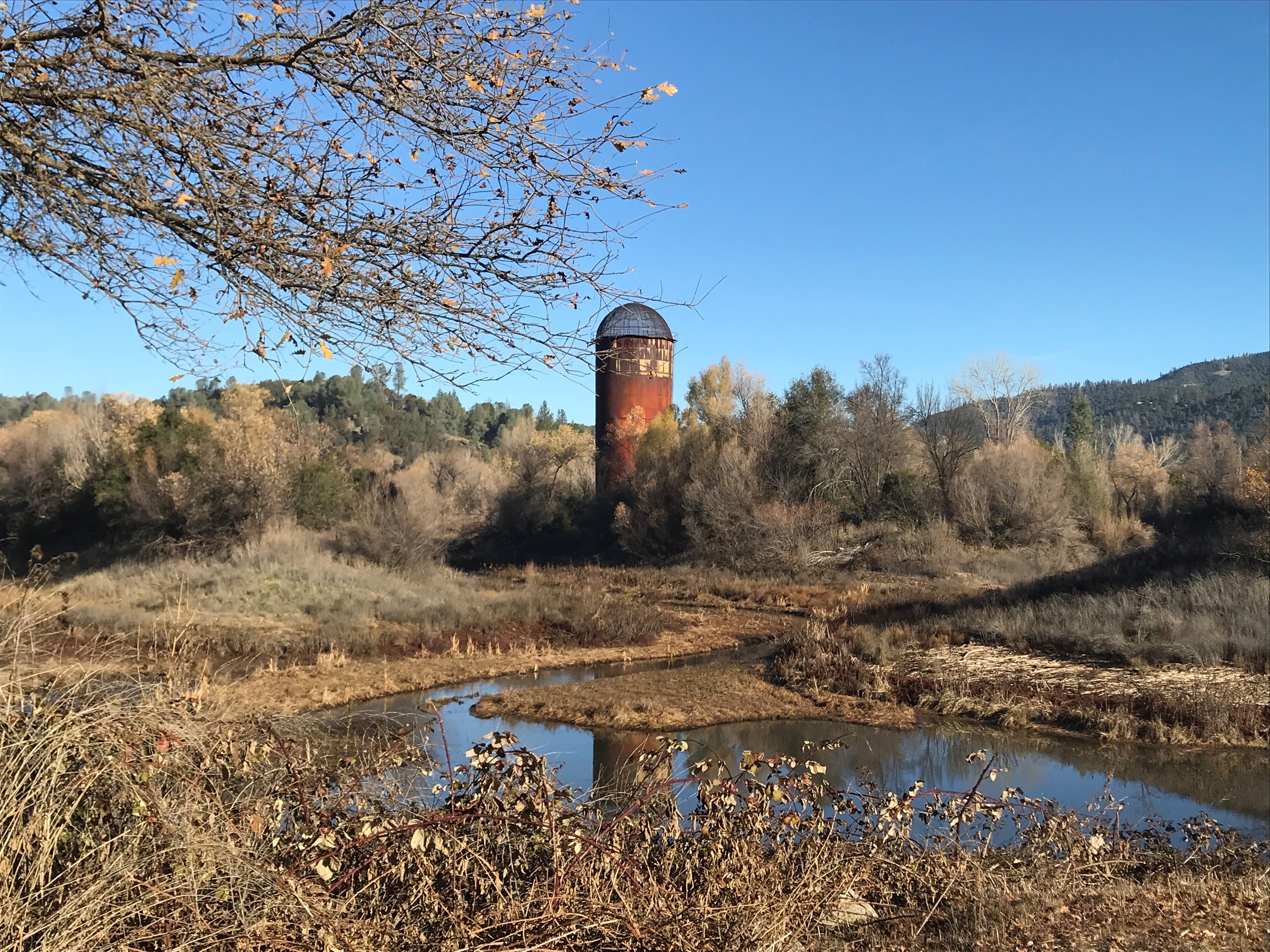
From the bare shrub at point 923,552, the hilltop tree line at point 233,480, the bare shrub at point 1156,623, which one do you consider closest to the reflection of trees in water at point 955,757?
the bare shrub at point 1156,623

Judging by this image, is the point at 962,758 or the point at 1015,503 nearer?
the point at 962,758

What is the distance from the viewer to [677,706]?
48.7ft

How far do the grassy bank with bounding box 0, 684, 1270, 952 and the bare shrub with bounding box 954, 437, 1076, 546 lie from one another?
105 feet

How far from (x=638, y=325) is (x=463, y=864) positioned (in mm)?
41053

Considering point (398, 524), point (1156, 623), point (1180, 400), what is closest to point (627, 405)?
point (398, 524)

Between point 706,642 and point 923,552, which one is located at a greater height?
point 923,552

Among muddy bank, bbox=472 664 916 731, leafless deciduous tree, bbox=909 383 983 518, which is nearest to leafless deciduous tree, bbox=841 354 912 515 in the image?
leafless deciduous tree, bbox=909 383 983 518

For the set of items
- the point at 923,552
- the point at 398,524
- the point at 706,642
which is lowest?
the point at 706,642

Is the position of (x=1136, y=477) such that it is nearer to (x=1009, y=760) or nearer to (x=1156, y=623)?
(x=1156, y=623)

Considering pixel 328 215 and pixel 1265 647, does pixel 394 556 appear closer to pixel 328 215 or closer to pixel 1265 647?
pixel 1265 647

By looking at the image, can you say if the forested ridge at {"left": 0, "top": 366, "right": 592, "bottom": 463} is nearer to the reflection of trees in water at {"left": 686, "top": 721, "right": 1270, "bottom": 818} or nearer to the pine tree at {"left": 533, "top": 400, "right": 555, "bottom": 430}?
the pine tree at {"left": 533, "top": 400, "right": 555, "bottom": 430}

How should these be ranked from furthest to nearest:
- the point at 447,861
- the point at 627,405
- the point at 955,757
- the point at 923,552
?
the point at 627,405
the point at 923,552
the point at 955,757
the point at 447,861

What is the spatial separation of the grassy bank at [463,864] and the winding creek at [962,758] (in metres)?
3.61

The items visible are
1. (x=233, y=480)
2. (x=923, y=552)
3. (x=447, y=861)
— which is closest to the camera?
(x=447, y=861)
